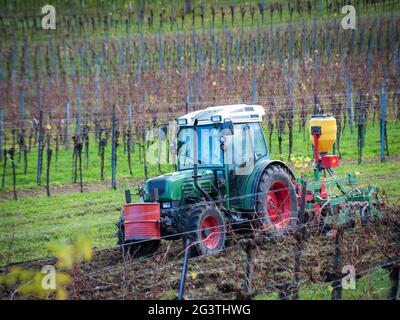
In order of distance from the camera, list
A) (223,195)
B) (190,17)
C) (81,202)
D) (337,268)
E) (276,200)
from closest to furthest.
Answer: (337,268) → (223,195) → (276,200) → (81,202) → (190,17)

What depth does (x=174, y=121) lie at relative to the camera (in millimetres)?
18656

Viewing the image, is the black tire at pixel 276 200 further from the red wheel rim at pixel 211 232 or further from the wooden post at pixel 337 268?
the wooden post at pixel 337 268

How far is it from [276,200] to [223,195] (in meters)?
1.10

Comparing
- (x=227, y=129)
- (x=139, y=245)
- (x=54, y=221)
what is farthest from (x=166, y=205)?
(x=54, y=221)

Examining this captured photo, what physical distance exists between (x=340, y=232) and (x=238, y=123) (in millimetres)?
2964

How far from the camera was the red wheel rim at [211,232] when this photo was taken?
381 inches

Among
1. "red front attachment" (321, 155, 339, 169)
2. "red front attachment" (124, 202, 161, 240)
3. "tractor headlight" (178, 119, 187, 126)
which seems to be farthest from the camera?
"red front attachment" (321, 155, 339, 169)

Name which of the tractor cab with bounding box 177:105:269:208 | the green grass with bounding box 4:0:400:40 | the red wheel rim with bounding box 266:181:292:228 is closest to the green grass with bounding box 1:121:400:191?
the red wheel rim with bounding box 266:181:292:228

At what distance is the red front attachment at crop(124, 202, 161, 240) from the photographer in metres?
9.62

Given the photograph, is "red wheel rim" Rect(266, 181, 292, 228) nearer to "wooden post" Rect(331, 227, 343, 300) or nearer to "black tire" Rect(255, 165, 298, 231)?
"black tire" Rect(255, 165, 298, 231)

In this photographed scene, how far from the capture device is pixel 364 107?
2131cm

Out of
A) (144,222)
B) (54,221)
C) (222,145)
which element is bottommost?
(54,221)

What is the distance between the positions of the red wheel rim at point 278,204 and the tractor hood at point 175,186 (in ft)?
3.40

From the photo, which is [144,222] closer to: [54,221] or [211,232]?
[211,232]
